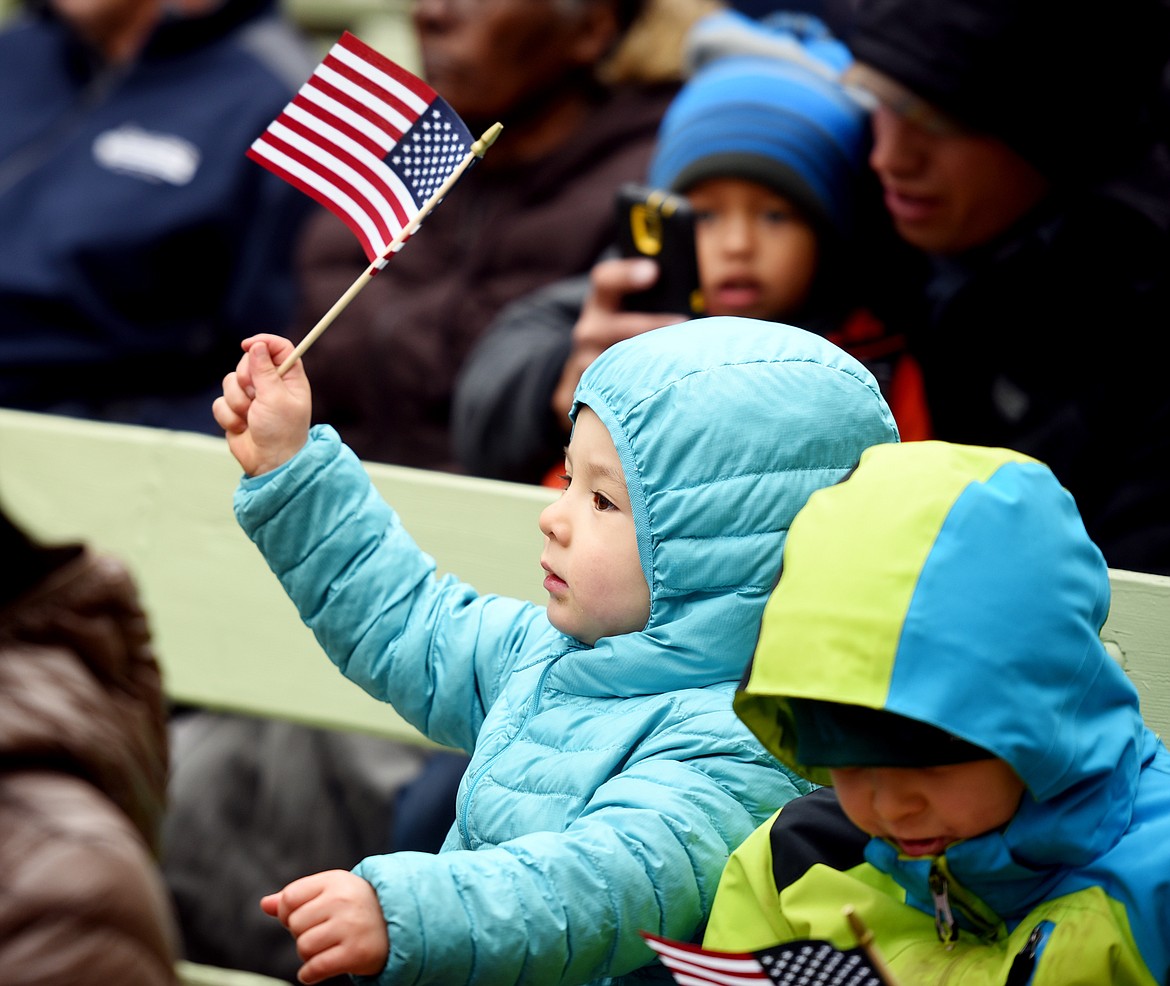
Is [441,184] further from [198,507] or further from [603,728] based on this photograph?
[198,507]

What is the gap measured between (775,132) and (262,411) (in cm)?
105

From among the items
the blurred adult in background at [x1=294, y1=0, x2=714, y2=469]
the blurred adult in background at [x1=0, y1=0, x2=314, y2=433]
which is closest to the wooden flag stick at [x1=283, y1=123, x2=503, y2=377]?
the blurred adult in background at [x1=294, y1=0, x2=714, y2=469]

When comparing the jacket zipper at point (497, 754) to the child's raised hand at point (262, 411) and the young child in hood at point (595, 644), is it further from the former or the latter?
the child's raised hand at point (262, 411)

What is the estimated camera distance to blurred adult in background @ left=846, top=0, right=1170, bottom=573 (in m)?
2.09

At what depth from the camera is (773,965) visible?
1.10 metres

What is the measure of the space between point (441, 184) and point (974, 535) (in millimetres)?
642

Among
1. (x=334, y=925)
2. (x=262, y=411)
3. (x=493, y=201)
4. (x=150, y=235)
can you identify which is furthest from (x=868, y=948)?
(x=150, y=235)

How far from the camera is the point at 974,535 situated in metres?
1.12

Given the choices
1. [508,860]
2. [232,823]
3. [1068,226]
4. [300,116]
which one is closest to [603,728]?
[508,860]

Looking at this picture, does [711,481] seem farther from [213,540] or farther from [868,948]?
[213,540]

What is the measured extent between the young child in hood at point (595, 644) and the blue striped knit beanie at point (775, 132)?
897mm

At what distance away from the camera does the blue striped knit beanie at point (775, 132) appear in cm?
229

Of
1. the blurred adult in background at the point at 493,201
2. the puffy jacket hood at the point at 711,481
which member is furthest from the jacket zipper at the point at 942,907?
the blurred adult in background at the point at 493,201

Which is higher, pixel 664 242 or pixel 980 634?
pixel 980 634
